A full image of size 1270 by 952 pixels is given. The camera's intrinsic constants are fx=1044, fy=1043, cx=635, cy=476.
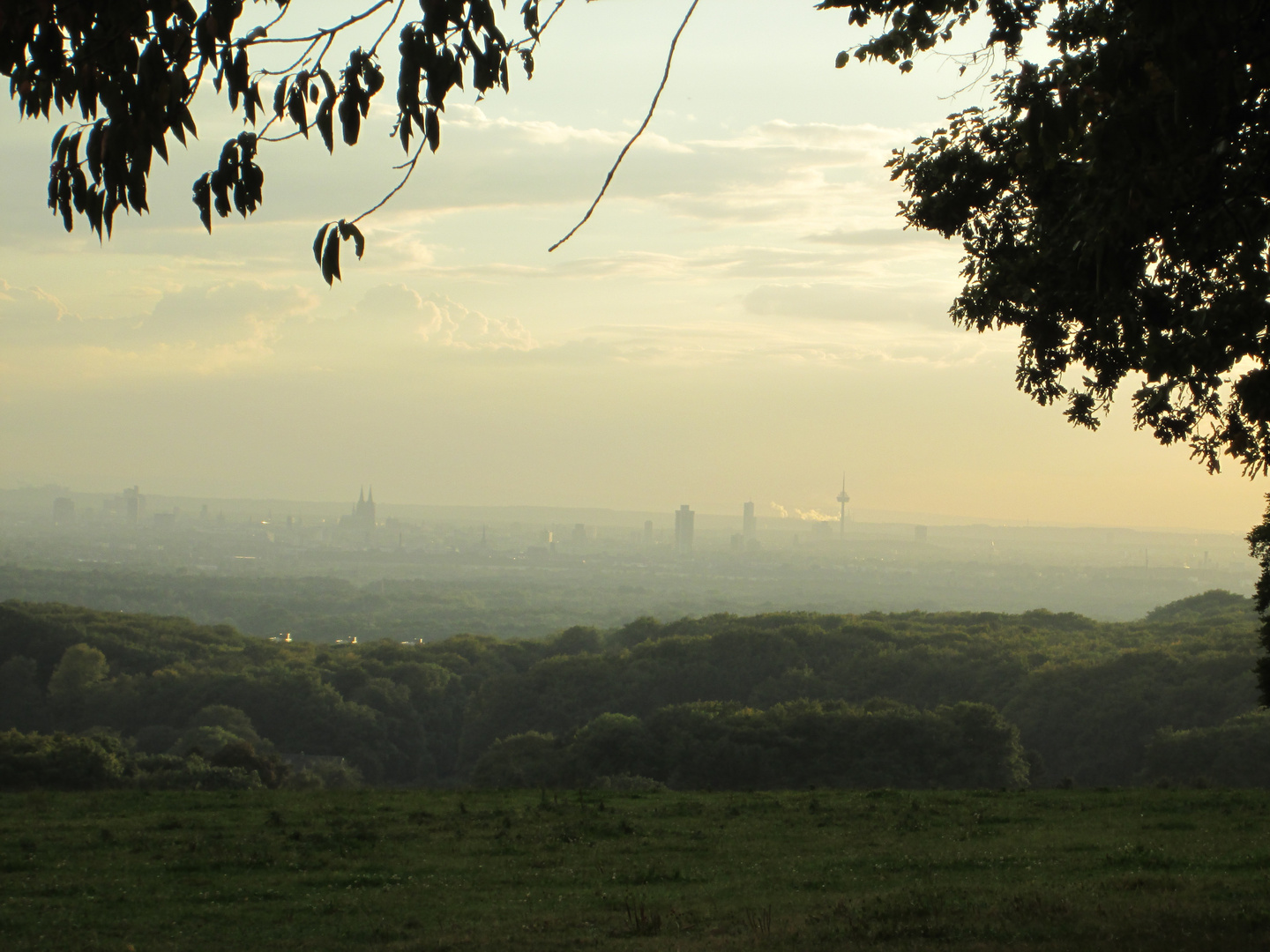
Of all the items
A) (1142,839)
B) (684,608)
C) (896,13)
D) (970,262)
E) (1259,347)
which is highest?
(896,13)

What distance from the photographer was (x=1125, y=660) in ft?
152

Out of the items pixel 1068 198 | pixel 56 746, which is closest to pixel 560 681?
pixel 56 746

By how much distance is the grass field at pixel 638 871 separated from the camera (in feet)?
26.8

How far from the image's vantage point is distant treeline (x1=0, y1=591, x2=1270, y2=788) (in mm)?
33000

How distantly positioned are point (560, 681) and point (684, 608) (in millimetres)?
98262

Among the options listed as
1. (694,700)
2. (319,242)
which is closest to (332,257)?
(319,242)

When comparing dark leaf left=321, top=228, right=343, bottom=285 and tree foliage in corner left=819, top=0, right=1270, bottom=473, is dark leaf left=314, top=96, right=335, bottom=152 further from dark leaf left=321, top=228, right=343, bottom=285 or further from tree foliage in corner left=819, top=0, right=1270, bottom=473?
tree foliage in corner left=819, top=0, right=1270, bottom=473

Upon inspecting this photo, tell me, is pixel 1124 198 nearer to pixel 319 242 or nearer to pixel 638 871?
pixel 319 242

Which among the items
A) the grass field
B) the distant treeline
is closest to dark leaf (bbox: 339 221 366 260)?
the grass field

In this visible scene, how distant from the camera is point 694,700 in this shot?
50562mm

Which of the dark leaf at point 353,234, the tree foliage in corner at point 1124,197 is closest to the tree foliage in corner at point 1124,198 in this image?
the tree foliage in corner at point 1124,197

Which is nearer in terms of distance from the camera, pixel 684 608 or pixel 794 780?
pixel 794 780

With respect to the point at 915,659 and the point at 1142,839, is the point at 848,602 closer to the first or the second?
the point at 915,659

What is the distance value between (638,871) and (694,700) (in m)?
39.5
